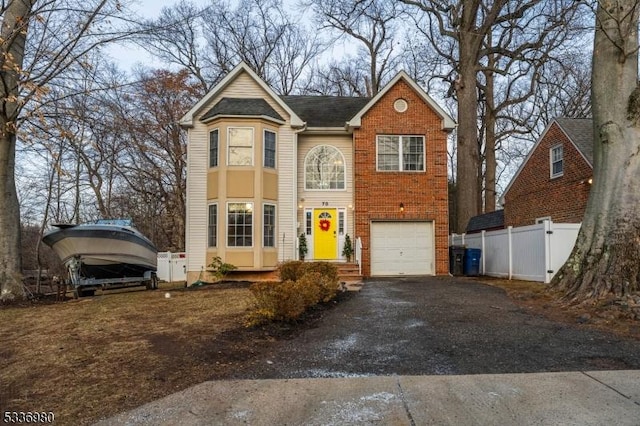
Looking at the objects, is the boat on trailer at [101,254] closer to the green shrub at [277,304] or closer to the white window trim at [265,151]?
the white window trim at [265,151]

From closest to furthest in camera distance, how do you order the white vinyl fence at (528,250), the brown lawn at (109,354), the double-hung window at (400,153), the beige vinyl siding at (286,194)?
the brown lawn at (109,354), the white vinyl fence at (528,250), the beige vinyl siding at (286,194), the double-hung window at (400,153)

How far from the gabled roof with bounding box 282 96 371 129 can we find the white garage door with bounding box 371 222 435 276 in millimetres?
4361

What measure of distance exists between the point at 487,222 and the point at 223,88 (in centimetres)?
1698

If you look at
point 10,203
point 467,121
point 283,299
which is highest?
point 467,121

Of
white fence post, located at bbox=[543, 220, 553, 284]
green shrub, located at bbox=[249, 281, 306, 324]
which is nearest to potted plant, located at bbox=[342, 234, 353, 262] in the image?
white fence post, located at bbox=[543, 220, 553, 284]

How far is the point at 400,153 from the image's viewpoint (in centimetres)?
1594

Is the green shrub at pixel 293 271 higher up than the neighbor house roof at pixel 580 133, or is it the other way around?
the neighbor house roof at pixel 580 133

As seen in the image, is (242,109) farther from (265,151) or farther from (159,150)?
(159,150)

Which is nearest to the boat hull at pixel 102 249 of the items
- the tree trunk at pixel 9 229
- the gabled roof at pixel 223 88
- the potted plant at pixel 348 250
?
the tree trunk at pixel 9 229

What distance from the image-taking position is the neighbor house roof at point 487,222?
2308cm

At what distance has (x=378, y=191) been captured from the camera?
1573 cm

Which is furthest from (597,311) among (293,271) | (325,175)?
(325,175)

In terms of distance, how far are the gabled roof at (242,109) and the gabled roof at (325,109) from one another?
5.95ft

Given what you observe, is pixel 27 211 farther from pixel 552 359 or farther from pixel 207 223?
pixel 552 359
